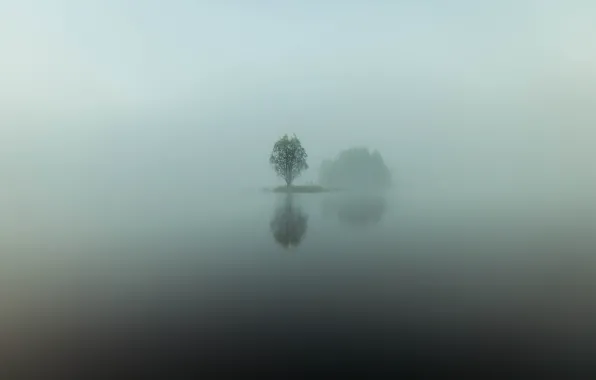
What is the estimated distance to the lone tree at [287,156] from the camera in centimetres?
4334

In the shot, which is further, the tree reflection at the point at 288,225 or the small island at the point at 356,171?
the small island at the point at 356,171

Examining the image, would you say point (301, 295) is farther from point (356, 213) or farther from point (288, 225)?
point (356, 213)

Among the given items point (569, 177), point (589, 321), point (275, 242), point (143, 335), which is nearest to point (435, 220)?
point (275, 242)

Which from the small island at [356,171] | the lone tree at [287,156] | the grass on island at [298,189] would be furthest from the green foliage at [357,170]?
the lone tree at [287,156]

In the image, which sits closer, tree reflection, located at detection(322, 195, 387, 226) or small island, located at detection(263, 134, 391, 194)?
tree reflection, located at detection(322, 195, 387, 226)

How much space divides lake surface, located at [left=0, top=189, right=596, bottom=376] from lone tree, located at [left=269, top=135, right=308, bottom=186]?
2003 cm

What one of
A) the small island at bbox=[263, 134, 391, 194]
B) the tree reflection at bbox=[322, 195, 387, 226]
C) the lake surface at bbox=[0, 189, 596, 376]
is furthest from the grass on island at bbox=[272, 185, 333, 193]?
Result: the lake surface at bbox=[0, 189, 596, 376]

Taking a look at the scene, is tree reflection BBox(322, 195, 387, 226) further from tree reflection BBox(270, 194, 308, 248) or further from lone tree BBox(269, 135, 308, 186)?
lone tree BBox(269, 135, 308, 186)

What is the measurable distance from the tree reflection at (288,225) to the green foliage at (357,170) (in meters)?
33.5

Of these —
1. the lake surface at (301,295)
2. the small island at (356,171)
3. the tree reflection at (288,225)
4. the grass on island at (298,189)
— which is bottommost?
the lake surface at (301,295)

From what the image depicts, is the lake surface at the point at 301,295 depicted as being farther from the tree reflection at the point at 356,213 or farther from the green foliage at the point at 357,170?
the green foliage at the point at 357,170

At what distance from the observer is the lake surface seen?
8259 mm

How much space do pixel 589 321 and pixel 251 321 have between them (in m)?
9.82

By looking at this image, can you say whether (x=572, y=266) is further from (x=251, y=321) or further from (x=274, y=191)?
(x=274, y=191)
